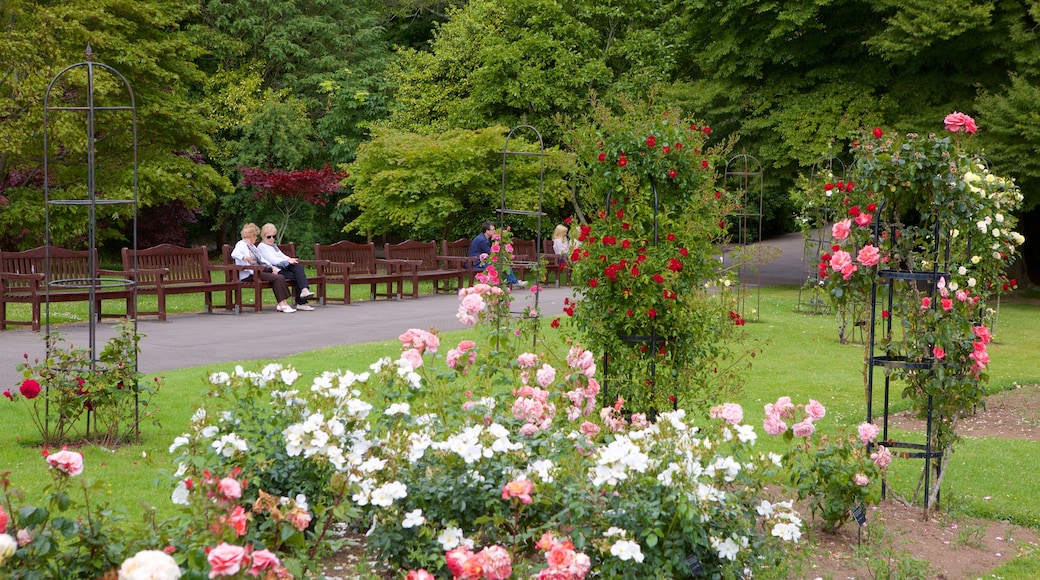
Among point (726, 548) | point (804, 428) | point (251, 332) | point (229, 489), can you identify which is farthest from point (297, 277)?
point (229, 489)

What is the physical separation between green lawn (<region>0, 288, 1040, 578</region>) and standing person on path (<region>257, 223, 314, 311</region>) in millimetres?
3690

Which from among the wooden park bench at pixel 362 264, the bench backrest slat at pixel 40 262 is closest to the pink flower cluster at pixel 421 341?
the bench backrest slat at pixel 40 262

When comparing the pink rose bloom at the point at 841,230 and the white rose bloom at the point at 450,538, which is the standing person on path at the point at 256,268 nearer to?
the pink rose bloom at the point at 841,230

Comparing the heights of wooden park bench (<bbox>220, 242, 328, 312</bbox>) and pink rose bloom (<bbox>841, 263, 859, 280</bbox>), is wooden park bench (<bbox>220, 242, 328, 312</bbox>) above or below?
below

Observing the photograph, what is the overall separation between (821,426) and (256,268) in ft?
29.2

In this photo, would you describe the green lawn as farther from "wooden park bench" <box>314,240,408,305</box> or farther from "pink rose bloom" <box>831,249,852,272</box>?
"wooden park bench" <box>314,240,408,305</box>

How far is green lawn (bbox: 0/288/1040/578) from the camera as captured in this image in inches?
224

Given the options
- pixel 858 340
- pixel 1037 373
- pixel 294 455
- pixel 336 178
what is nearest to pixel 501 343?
pixel 294 455

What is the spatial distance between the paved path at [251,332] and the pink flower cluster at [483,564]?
6.11m

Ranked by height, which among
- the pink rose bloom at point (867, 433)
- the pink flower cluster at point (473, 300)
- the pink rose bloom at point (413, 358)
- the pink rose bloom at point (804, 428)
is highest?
the pink flower cluster at point (473, 300)

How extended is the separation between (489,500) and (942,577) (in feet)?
7.16

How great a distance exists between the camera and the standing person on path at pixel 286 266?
1478cm

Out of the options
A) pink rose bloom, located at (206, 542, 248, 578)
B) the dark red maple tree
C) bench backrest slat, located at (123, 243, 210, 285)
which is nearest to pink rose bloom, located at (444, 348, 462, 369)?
pink rose bloom, located at (206, 542, 248, 578)

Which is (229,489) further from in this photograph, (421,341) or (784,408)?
(784,408)
